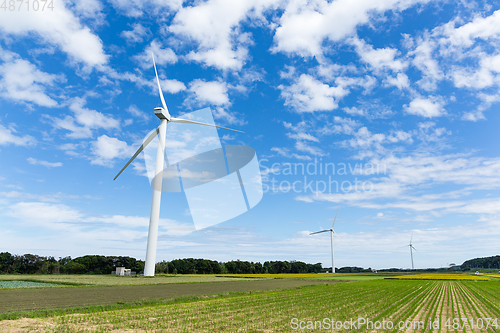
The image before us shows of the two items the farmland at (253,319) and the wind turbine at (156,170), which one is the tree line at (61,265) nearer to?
the wind turbine at (156,170)

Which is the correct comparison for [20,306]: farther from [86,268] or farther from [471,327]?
[86,268]

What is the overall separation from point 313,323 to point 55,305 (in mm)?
19137

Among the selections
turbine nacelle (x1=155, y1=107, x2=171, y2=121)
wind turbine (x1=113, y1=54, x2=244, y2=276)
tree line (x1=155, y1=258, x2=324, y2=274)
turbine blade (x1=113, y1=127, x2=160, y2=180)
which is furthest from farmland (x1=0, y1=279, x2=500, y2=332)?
tree line (x1=155, y1=258, x2=324, y2=274)

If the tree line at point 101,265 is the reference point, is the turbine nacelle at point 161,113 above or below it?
above

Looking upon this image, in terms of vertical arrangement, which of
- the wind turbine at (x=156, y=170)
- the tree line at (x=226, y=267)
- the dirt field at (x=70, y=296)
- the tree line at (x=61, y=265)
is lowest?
the tree line at (x=226, y=267)

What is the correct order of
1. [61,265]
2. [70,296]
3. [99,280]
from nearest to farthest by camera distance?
[70,296] → [99,280] → [61,265]

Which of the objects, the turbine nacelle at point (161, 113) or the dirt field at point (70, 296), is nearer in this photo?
the dirt field at point (70, 296)

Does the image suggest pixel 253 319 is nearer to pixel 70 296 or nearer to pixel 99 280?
pixel 70 296

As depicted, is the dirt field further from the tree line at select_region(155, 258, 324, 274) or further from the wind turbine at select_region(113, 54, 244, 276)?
the tree line at select_region(155, 258, 324, 274)

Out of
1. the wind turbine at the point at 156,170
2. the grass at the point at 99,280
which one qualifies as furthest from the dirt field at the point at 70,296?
the wind turbine at the point at 156,170

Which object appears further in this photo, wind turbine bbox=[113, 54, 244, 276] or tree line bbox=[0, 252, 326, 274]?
tree line bbox=[0, 252, 326, 274]

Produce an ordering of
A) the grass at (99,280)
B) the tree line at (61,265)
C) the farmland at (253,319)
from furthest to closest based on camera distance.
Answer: the tree line at (61,265)
the grass at (99,280)
the farmland at (253,319)

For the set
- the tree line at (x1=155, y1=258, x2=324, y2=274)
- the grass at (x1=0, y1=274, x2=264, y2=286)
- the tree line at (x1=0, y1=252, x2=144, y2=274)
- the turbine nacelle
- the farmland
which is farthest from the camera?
the tree line at (x1=155, y1=258, x2=324, y2=274)

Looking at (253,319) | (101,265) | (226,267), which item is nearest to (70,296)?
→ (253,319)
